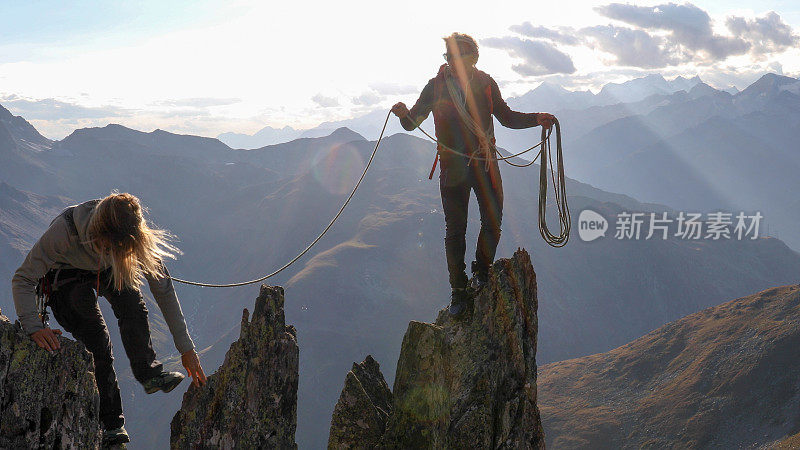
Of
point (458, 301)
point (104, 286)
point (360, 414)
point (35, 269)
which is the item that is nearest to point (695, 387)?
point (458, 301)

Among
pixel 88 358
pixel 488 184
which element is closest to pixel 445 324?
pixel 488 184

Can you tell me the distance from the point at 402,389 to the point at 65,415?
Result: 5704mm

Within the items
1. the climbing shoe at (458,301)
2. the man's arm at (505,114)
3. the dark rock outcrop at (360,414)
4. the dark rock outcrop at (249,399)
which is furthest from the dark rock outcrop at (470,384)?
the man's arm at (505,114)

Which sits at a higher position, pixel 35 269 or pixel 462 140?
pixel 462 140

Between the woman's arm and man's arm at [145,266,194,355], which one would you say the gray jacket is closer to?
the woman's arm

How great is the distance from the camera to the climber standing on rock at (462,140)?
1105cm

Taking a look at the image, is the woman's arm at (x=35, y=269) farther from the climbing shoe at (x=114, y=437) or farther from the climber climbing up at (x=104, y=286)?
the climbing shoe at (x=114, y=437)

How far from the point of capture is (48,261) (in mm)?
7312

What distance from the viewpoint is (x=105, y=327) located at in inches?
328

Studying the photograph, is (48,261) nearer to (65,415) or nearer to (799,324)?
(65,415)

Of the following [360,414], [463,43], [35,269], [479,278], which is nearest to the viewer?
[35,269]

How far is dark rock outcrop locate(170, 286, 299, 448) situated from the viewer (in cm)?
1028

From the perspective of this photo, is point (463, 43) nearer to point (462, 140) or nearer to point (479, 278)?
point (462, 140)

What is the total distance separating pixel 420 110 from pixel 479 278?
12.1 feet
